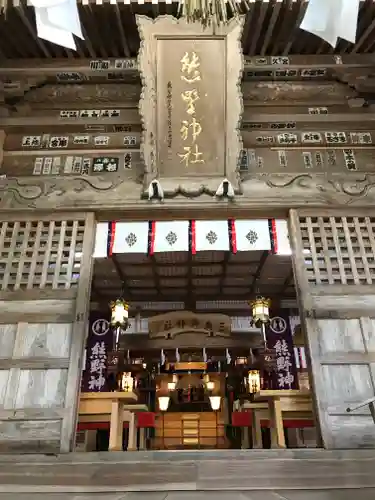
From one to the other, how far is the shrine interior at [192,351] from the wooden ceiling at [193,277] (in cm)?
2

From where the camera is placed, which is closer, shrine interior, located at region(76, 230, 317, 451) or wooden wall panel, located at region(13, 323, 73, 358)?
wooden wall panel, located at region(13, 323, 73, 358)

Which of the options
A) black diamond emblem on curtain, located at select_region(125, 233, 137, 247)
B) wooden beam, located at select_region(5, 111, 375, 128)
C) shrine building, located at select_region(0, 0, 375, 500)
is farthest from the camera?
wooden beam, located at select_region(5, 111, 375, 128)

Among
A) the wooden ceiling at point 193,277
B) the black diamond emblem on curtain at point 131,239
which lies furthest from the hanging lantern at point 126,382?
the black diamond emblem on curtain at point 131,239

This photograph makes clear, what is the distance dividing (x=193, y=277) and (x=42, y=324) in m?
4.89

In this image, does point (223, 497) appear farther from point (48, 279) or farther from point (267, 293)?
point (267, 293)

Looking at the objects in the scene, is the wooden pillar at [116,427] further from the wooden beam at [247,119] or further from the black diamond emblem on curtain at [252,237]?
the wooden beam at [247,119]

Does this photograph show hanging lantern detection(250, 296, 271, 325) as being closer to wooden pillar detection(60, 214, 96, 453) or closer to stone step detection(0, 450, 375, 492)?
wooden pillar detection(60, 214, 96, 453)

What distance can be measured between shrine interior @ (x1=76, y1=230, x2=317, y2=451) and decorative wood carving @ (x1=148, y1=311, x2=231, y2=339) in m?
0.02

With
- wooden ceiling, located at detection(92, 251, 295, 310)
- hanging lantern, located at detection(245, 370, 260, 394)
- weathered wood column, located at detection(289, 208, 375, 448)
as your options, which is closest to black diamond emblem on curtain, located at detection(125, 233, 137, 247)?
weathered wood column, located at detection(289, 208, 375, 448)

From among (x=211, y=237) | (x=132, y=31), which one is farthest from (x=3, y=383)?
(x=132, y=31)

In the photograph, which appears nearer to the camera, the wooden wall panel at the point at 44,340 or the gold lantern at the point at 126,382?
the wooden wall panel at the point at 44,340

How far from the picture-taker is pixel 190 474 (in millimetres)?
3326

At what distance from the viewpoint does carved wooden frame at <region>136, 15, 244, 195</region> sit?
522cm

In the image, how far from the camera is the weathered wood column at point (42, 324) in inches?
171
